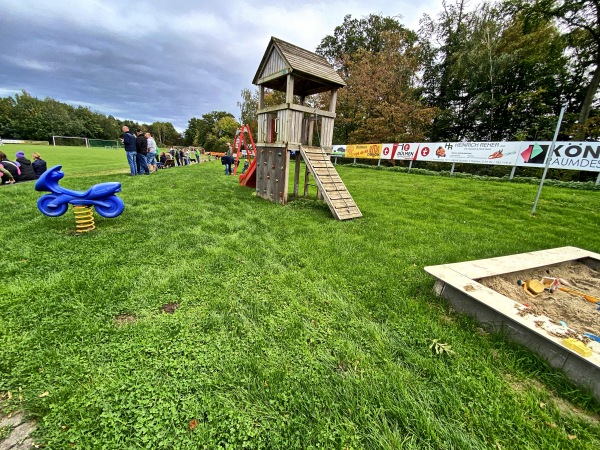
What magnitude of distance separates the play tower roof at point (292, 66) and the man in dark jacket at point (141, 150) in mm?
5753

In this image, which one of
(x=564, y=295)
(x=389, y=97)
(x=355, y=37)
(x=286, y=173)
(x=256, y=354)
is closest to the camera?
(x=256, y=354)

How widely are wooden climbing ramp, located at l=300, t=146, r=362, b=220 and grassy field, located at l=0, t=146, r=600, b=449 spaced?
1964 millimetres

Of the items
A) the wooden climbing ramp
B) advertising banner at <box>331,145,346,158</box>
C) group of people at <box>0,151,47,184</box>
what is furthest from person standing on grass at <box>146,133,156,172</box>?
advertising banner at <box>331,145,346,158</box>

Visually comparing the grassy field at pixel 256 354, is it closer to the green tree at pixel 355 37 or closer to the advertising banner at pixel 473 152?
the advertising banner at pixel 473 152

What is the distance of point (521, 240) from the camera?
16.2 ft

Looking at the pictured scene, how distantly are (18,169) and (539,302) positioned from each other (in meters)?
14.8

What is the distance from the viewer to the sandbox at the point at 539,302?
5.95 feet

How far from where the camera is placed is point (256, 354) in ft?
6.64

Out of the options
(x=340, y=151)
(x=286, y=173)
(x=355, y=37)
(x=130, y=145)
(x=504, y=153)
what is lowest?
(x=286, y=173)

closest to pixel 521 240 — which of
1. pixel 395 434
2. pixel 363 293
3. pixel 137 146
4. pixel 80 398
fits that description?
pixel 363 293

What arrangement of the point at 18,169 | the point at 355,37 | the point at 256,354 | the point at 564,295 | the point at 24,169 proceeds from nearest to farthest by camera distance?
the point at 256,354 → the point at 564,295 → the point at 18,169 → the point at 24,169 → the point at 355,37

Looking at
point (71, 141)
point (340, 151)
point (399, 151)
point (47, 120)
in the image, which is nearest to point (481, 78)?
point (399, 151)

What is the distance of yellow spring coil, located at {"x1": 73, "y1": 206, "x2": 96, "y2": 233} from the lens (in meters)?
4.34

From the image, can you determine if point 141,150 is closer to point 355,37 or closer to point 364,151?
point 364,151
